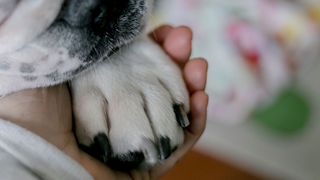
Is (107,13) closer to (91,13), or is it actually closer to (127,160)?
(91,13)

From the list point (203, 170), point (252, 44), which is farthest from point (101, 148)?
point (203, 170)

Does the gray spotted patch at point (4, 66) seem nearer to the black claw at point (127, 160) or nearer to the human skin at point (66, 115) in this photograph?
the human skin at point (66, 115)

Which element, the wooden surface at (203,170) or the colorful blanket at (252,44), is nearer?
the colorful blanket at (252,44)

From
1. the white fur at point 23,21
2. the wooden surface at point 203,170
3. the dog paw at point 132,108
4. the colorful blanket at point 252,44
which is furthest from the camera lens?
the wooden surface at point 203,170

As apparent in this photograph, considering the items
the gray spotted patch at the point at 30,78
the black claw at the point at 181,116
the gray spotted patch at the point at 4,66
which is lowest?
the black claw at the point at 181,116

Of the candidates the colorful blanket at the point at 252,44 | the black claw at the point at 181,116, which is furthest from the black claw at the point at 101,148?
the colorful blanket at the point at 252,44

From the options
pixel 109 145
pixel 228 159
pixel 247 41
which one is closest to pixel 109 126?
pixel 109 145
